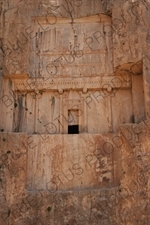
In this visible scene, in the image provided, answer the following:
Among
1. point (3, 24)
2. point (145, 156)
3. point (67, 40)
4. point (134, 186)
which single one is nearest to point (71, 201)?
point (134, 186)

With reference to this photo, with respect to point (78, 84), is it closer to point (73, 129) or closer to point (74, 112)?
point (74, 112)

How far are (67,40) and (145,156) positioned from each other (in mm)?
5018

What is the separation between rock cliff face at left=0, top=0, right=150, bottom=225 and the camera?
995 centimetres

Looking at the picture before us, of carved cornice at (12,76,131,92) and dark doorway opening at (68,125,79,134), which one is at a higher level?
carved cornice at (12,76,131,92)

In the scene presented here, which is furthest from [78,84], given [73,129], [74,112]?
[73,129]

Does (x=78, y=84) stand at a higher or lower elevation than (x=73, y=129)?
higher

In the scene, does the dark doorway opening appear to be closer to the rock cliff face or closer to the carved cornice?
the rock cliff face

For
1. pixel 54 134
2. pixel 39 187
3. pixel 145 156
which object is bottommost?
pixel 39 187

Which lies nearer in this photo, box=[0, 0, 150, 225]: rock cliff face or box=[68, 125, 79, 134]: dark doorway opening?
box=[0, 0, 150, 225]: rock cliff face

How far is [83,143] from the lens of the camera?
10.9 metres

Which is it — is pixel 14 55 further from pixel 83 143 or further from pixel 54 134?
pixel 83 143

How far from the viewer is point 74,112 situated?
11.7 m

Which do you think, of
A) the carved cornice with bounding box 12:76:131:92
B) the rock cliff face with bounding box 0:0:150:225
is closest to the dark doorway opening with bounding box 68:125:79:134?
the rock cliff face with bounding box 0:0:150:225

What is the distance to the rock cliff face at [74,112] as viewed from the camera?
995cm
